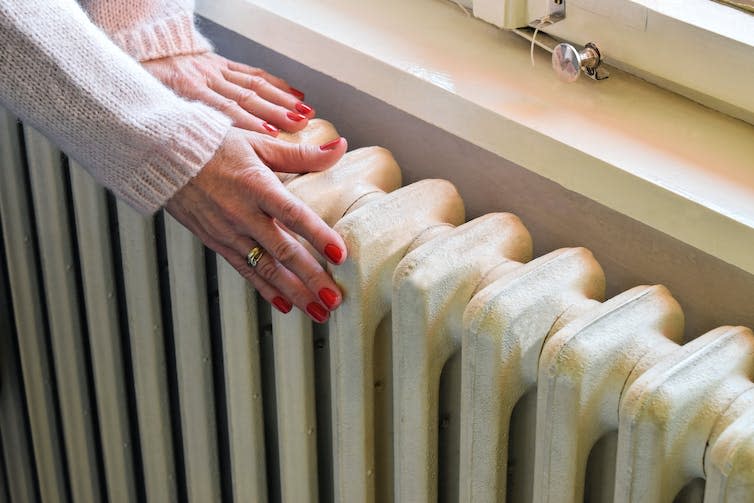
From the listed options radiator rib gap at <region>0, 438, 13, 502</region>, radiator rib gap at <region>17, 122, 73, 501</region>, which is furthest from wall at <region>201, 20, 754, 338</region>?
radiator rib gap at <region>0, 438, 13, 502</region>

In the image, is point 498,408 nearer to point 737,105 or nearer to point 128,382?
point 737,105

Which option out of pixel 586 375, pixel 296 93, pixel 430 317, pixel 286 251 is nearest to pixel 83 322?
pixel 296 93

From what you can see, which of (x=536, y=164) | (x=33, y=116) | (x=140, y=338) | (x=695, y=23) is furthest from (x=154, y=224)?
(x=695, y=23)

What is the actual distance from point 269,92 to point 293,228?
221mm

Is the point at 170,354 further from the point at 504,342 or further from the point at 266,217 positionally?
the point at 504,342

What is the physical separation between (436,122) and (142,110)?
24cm

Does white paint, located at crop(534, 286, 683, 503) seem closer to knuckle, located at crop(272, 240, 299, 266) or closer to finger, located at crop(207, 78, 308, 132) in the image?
knuckle, located at crop(272, 240, 299, 266)

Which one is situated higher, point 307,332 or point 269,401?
point 307,332

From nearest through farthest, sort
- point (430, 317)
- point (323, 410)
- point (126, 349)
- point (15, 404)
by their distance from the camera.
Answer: point (430, 317)
point (323, 410)
point (126, 349)
point (15, 404)

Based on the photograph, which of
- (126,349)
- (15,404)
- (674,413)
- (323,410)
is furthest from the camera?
(15,404)

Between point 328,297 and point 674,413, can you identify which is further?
point 328,297

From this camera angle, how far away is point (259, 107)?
104cm

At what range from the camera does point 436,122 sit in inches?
38.3

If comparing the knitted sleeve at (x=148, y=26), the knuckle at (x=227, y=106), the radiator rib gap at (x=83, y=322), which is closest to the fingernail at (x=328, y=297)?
the knuckle at (x=227, y=106)
